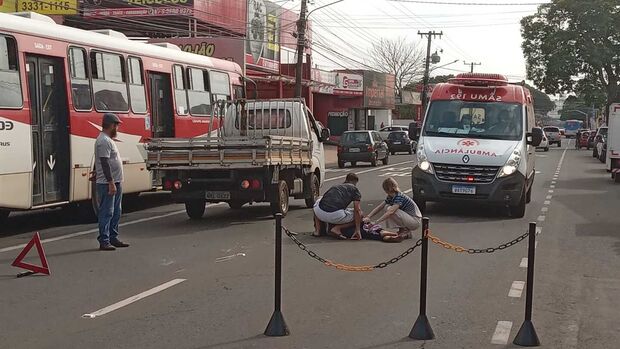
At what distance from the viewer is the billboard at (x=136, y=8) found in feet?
129

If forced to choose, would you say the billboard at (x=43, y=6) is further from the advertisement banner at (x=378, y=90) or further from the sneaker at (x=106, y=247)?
the sneaker at (x=106, y=247)

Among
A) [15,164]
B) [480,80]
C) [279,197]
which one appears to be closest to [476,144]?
[480,80]

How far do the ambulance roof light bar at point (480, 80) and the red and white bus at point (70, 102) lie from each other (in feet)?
19.4

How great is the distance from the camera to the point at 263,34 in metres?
45.0

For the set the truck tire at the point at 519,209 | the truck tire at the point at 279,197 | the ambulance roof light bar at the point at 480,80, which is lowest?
the truck tire at the point at 519,209

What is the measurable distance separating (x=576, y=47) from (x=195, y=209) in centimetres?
5246

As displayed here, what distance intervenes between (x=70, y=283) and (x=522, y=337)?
4.85 m

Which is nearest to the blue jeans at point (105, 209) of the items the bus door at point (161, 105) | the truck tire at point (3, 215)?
the truck tire at point (3, 215)

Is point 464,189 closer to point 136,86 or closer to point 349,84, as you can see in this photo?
point 136,86

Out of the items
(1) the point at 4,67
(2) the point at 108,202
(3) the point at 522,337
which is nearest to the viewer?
(3) the point at 522,337

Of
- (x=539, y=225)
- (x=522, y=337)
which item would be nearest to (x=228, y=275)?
(x=522, y=337)

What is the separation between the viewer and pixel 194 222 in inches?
534

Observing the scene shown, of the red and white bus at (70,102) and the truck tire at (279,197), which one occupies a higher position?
the red and white bus at (70,102)

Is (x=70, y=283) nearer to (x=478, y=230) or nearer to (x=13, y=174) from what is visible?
(x=13, y=174)
